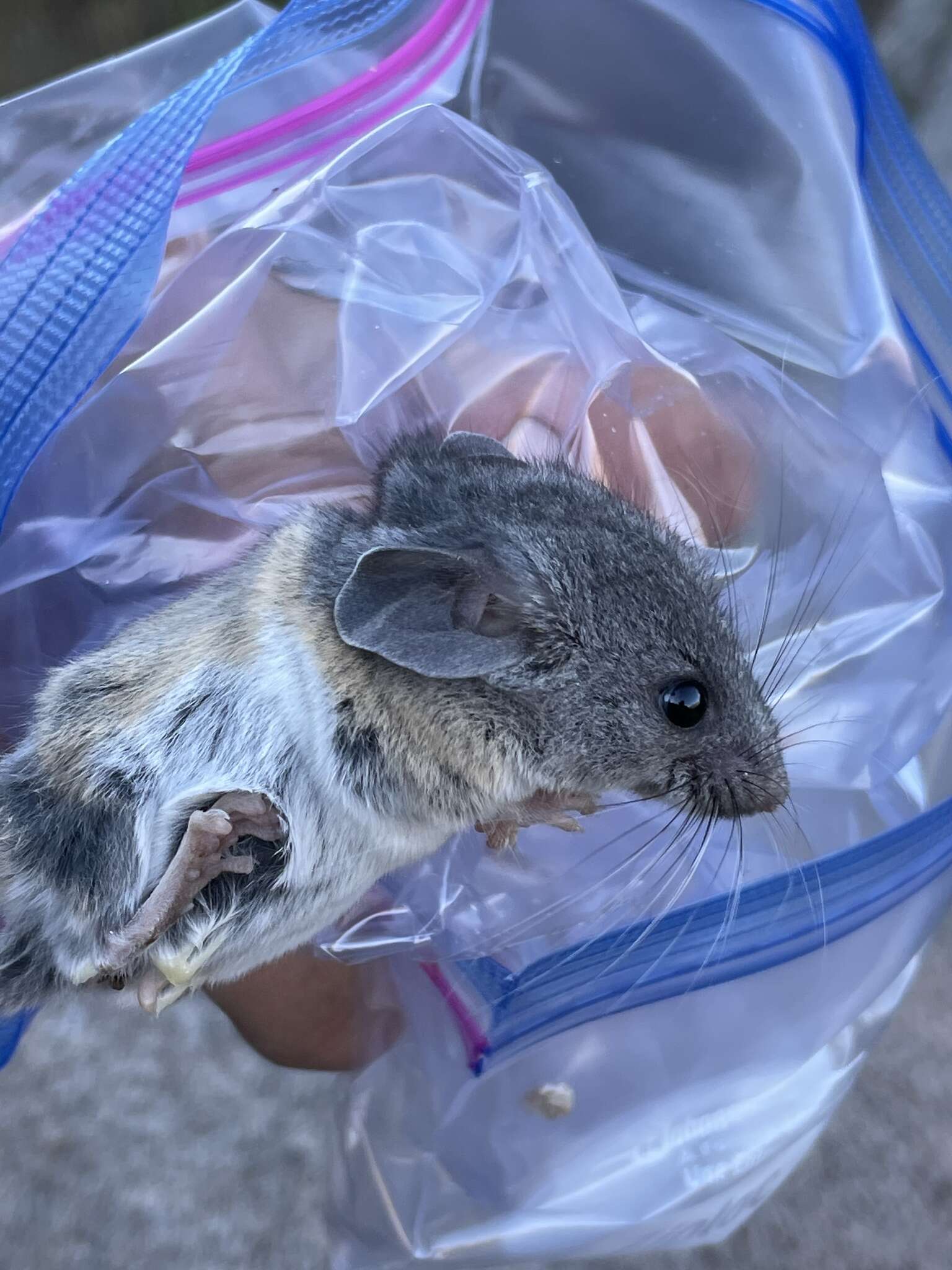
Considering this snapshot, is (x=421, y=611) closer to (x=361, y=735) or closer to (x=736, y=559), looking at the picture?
(x=361, y=735)

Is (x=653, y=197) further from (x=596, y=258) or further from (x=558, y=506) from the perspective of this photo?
(x=558, y=506)

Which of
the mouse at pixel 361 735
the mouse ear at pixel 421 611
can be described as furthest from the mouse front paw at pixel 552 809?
the mouse ear at pixel 421 611

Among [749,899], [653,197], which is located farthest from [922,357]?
[749,899]

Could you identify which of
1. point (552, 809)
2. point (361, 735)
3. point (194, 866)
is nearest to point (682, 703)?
point (552, 809)

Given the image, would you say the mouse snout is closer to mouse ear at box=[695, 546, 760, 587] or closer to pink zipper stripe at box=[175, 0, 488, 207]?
mouse ear at box=[695, 546, 760, 587]

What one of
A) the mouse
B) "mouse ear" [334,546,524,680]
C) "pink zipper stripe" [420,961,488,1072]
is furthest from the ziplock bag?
"mouse ear" [334,546,524,680]

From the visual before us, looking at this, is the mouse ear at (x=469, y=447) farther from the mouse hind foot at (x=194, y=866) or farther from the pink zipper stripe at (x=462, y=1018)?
the pink zipper stripe at (x=462, y=1018)
